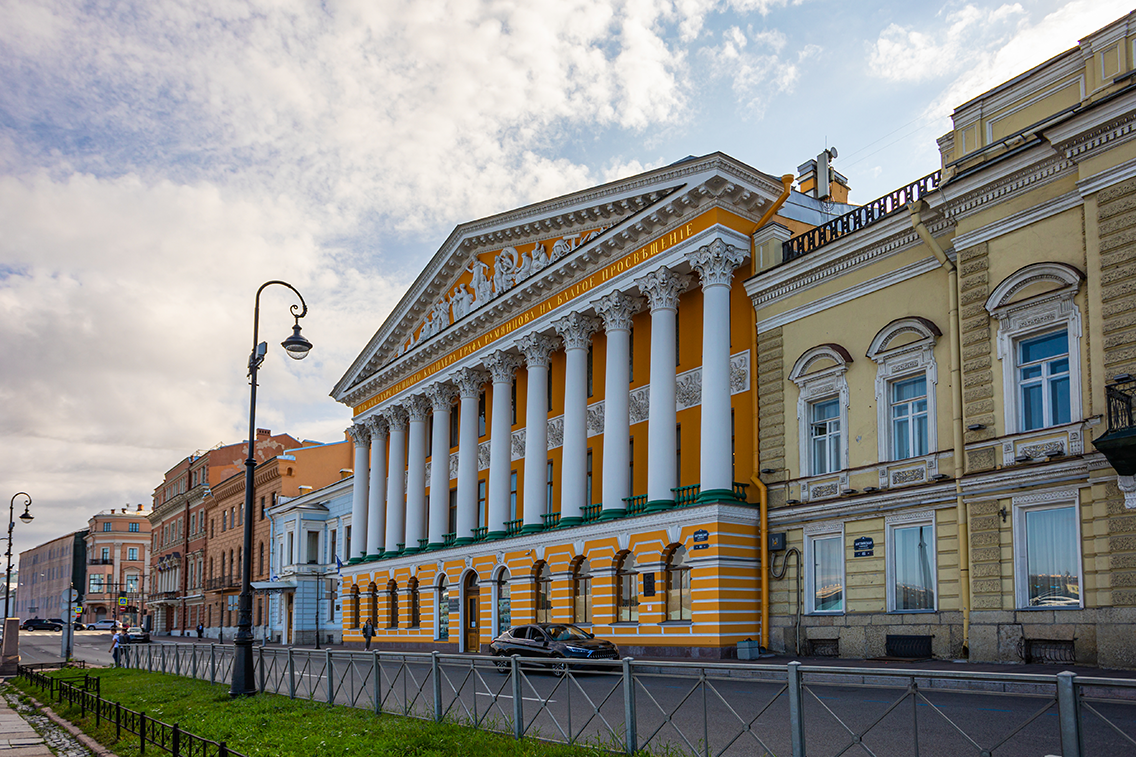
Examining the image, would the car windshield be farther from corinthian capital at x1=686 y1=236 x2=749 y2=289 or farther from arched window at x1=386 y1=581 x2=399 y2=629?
arched window at x1=386 y1=581 x2=399 y2=629

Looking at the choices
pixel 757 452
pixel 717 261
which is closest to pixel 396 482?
pixel 757 452

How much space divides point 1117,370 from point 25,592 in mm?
189643

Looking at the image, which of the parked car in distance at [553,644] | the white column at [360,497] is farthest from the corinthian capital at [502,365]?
the white column at [360,497]

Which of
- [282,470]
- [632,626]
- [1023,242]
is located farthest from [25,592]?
[1023,242]

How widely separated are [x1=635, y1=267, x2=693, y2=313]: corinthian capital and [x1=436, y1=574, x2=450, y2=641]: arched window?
16465 mm

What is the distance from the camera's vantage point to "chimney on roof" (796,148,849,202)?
3650 centimetres

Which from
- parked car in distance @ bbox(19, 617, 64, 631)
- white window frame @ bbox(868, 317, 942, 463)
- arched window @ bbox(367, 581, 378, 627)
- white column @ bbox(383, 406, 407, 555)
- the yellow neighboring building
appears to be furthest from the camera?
parked car in distance @ bbox(19, 617, 64, 631)

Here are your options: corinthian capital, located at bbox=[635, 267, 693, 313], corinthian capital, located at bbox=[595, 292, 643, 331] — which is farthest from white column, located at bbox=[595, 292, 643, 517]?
corinthian capital, located at bbox=[635, 267, 693, 313]

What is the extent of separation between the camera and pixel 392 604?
44781 millimetres

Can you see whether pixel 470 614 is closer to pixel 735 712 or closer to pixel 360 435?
pixel 360 435

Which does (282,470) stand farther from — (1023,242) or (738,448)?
(1023,242)

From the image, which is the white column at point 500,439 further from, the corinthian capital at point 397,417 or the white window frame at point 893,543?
the white window frame at point 893,543

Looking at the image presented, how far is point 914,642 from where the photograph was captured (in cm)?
2184

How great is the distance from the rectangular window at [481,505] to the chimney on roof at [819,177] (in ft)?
58.0
